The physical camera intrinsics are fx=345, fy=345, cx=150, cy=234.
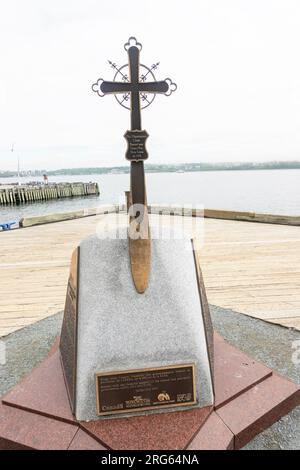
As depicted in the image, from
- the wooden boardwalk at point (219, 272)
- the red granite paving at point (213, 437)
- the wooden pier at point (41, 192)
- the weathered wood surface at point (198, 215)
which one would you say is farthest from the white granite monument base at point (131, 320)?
the wooden pier at point (41, 192)

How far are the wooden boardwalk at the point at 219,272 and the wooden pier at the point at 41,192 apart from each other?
46.2 meters

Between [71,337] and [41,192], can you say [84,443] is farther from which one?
[41,192]

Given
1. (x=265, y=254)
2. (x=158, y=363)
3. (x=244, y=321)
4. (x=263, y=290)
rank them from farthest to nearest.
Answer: (x=265, y=254), (x=263, y=290), (x=244, y=321), (x=158, y=363)

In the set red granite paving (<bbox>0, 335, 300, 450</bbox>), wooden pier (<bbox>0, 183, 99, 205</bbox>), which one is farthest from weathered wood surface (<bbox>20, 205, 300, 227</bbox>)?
wooden pier (<bbox>0, 183, 99, 205</bbox>)

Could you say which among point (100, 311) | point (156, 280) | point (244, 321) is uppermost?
point (156, 280)

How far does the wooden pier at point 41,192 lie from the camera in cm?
5188

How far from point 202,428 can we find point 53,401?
3.58 ft

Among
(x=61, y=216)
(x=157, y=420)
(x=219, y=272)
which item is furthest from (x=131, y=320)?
(x=61, y=216)

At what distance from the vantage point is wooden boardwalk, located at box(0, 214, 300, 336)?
440cm

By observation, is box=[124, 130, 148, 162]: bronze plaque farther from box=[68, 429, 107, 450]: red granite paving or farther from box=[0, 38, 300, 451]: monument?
box=[68, 429, 107, 450]: red granite paving

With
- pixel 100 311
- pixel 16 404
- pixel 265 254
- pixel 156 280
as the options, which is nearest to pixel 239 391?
pixel 156 280

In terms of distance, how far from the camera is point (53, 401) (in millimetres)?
2541

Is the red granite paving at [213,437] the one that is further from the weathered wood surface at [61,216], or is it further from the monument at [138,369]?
the weathered wood surface at [61,216]
